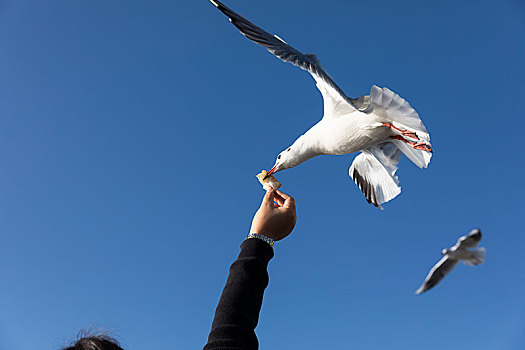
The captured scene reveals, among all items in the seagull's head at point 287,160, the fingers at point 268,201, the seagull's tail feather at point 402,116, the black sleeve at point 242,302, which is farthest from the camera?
the seagull's head at point 287,160

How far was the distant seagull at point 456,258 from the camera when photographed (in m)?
0.60

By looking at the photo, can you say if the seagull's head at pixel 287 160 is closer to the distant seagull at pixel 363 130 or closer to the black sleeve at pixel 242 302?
the distant seagull at pixel 363 130

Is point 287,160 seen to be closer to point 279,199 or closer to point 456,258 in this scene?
point 279,199

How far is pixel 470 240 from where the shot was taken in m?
0.60

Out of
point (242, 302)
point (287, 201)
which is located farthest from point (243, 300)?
point (287, 201)

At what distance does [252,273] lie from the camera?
1098mm

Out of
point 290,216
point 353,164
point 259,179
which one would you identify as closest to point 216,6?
point 259,179

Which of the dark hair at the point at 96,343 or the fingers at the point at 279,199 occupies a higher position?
the fingers at the point at 279,199

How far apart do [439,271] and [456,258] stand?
33mm

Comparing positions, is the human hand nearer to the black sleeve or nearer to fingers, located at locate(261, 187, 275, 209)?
fingers, located at locate(261, 187, 275, 209)

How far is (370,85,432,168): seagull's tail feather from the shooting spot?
2305mm

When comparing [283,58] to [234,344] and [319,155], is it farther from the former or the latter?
[234,344]

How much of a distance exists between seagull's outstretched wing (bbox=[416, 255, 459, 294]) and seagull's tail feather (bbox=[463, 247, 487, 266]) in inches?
0.9

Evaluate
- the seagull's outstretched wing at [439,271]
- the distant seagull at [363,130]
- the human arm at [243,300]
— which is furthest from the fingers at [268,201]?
the seagull's outstretched wing at [439,271]
